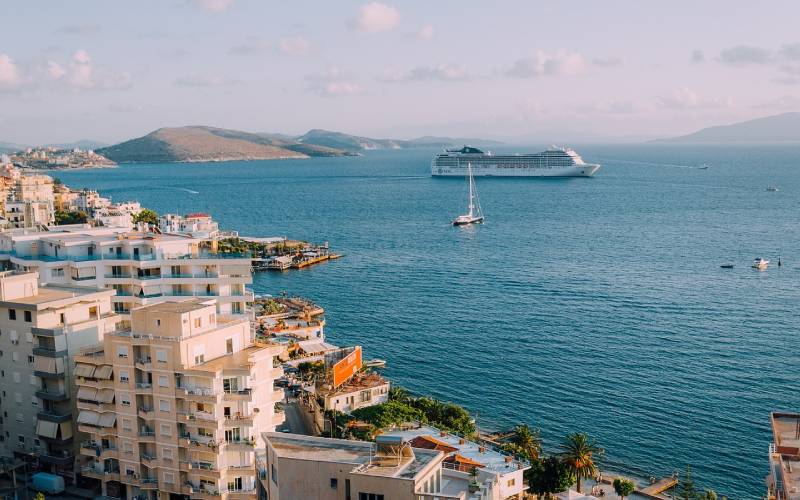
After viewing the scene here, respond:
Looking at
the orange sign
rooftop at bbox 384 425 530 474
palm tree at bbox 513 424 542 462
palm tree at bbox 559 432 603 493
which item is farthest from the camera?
the orange sign

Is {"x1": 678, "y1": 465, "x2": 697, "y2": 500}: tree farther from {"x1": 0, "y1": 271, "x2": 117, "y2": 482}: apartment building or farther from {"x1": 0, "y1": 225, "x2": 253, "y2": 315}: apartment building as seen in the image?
{"x1": 0, "y1": 271, "x2": 117, "y2": 482}: apartment building

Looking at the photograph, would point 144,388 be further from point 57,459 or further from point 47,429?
point 57,459

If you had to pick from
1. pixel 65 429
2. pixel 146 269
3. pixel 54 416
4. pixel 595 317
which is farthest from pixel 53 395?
pixel 595 317

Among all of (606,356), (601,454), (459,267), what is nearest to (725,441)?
(601,454)

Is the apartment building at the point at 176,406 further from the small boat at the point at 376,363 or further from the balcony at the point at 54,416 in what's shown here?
the small boat at the point at 376,363

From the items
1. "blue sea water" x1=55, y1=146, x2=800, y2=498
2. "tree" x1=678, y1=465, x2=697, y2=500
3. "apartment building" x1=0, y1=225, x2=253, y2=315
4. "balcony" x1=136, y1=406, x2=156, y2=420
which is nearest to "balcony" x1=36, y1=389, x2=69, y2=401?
"balcony" x1=136, y1=406, x2=156, y2=420

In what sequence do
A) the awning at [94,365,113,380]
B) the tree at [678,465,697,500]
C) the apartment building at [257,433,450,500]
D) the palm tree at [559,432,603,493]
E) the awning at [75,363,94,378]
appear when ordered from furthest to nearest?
the palm tree at [559,432,603,493] < the tree at [678,465,697,500] < the awning at [75,363,94,378] < the awning at [94,365,113,380] < the apartment building at [257,433,450,500]

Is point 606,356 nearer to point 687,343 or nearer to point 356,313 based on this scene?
point 687,343

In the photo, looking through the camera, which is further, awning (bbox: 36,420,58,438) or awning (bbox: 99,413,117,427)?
awning (bbox: 36,420,58,438)
